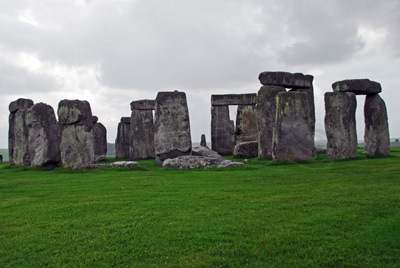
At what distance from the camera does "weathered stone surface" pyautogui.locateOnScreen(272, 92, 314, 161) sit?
1248 centimetres

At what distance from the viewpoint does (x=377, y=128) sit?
540 inches

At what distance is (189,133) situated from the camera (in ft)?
47.8

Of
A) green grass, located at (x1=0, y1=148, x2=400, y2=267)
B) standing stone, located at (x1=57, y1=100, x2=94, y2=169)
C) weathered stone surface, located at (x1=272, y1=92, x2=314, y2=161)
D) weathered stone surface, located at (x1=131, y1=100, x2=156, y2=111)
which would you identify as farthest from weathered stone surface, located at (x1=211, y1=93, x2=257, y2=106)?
green grass, located at (x1=0, y1=148, x2=400, y2=267)

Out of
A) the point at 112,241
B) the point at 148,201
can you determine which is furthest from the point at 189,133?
the point at 112,241

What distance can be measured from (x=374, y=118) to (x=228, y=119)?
8810mm

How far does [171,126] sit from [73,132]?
12.2 ft

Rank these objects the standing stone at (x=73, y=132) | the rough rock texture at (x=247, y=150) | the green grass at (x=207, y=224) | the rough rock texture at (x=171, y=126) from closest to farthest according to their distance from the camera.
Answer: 1. the green grass at (x=207, y=224)
2. the standing stone at (x=73, y=132)
3. the rough rock texture at (x=171, y=126)
4. the rough rock texture at (x=247, y=150)

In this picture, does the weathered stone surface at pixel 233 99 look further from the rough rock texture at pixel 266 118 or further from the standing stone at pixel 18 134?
the standing stone at pixel 18 134

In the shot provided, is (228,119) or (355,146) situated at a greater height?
(228,119)

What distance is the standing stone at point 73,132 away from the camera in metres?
12.5

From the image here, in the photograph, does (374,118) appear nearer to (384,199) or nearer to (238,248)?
(384,199)

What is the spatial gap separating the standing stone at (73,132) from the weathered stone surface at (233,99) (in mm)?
9992

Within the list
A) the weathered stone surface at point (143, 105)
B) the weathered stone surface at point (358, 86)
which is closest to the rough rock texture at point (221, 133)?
the weathered stone surface at point (143, 105)

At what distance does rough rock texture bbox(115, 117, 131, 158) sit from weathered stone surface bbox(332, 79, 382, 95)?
1370cm
